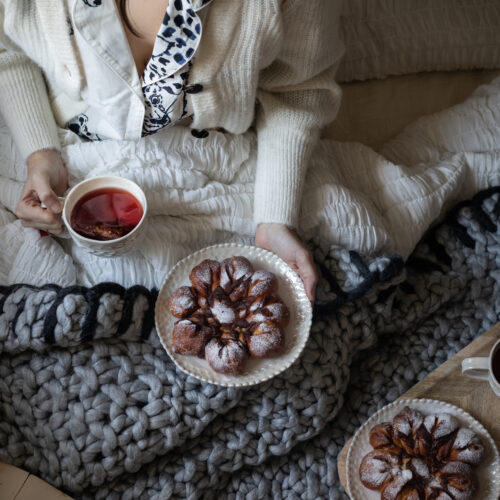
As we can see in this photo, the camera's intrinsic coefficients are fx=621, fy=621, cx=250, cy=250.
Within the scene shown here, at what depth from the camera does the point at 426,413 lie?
3.01 feet

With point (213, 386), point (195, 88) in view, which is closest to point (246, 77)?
point (195, 88)

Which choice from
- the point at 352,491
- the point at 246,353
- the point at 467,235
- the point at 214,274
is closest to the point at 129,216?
the point at 214,274

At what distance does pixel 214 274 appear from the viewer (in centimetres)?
87

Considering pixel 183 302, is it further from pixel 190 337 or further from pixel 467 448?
pixel 467 448

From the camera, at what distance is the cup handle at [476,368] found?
0.90m

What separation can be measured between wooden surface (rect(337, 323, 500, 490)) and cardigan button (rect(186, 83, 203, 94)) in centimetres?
Answer: 54

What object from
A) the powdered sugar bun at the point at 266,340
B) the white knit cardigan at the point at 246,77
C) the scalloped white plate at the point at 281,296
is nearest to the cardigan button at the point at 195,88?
the white knit cardigan at the point at 246,77

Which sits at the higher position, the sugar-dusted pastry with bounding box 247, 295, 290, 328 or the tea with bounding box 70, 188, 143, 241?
the tea with bounding box 70, 188, 143, 241

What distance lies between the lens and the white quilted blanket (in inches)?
37.0

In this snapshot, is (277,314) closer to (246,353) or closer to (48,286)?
(246,353)

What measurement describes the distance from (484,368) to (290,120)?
0.48m

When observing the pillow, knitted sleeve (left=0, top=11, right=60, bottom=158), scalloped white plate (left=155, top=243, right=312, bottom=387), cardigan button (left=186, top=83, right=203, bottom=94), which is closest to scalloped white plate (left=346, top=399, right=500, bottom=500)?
scalloped white plate (left=155, top=243, right=312, bottom=387)

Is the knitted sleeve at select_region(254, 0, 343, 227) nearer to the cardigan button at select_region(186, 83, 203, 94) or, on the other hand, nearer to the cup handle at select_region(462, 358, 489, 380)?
the cardigan button at select_region(186, 83, 203, 94)

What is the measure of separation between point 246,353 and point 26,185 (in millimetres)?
420
